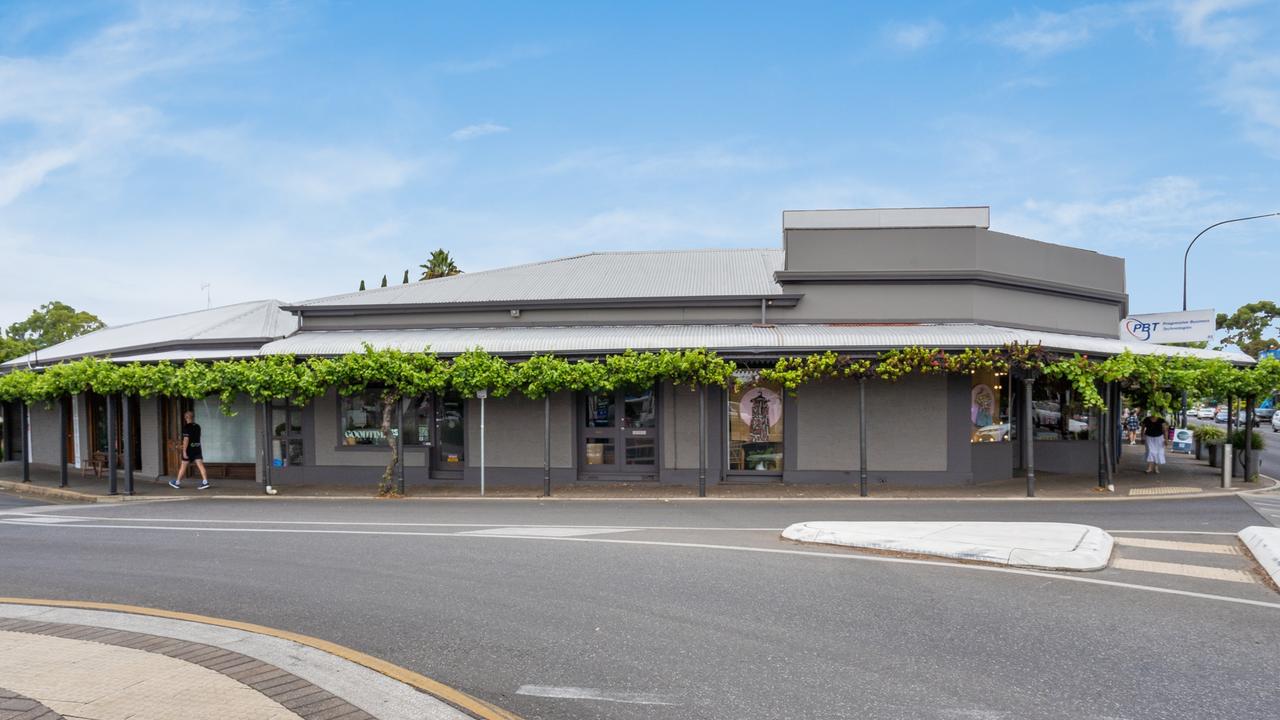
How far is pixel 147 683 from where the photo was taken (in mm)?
5090

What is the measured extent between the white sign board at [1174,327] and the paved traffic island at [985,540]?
1628cm

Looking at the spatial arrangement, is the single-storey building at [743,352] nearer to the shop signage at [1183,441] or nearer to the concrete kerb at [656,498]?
the concrete kerb at [656,498]

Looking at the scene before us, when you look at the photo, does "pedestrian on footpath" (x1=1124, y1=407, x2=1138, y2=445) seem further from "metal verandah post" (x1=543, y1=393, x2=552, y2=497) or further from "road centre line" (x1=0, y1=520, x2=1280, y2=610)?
"road centre line" (x1=0, y1=520, x2=1280, y2=610)

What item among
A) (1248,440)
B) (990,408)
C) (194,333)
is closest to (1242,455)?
(1248,440)

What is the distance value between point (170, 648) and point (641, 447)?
12.5 m

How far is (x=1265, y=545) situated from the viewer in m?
9.54

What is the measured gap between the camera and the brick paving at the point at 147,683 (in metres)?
4.63

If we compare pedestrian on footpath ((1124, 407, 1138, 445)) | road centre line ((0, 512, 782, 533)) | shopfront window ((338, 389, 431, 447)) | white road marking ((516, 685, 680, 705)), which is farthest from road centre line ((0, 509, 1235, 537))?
pedestrian on footpath ((1124, 407, 1138, 445))

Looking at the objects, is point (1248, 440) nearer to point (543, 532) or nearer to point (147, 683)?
point (543, 532)

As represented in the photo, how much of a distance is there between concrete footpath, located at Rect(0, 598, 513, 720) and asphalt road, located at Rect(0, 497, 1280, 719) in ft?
1.33

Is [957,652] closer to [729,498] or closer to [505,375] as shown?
[729,498]

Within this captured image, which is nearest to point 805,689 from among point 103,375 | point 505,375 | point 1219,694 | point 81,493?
point 1219,694

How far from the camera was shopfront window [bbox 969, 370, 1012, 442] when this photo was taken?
57.2 feet

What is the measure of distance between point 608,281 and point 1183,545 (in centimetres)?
1395
